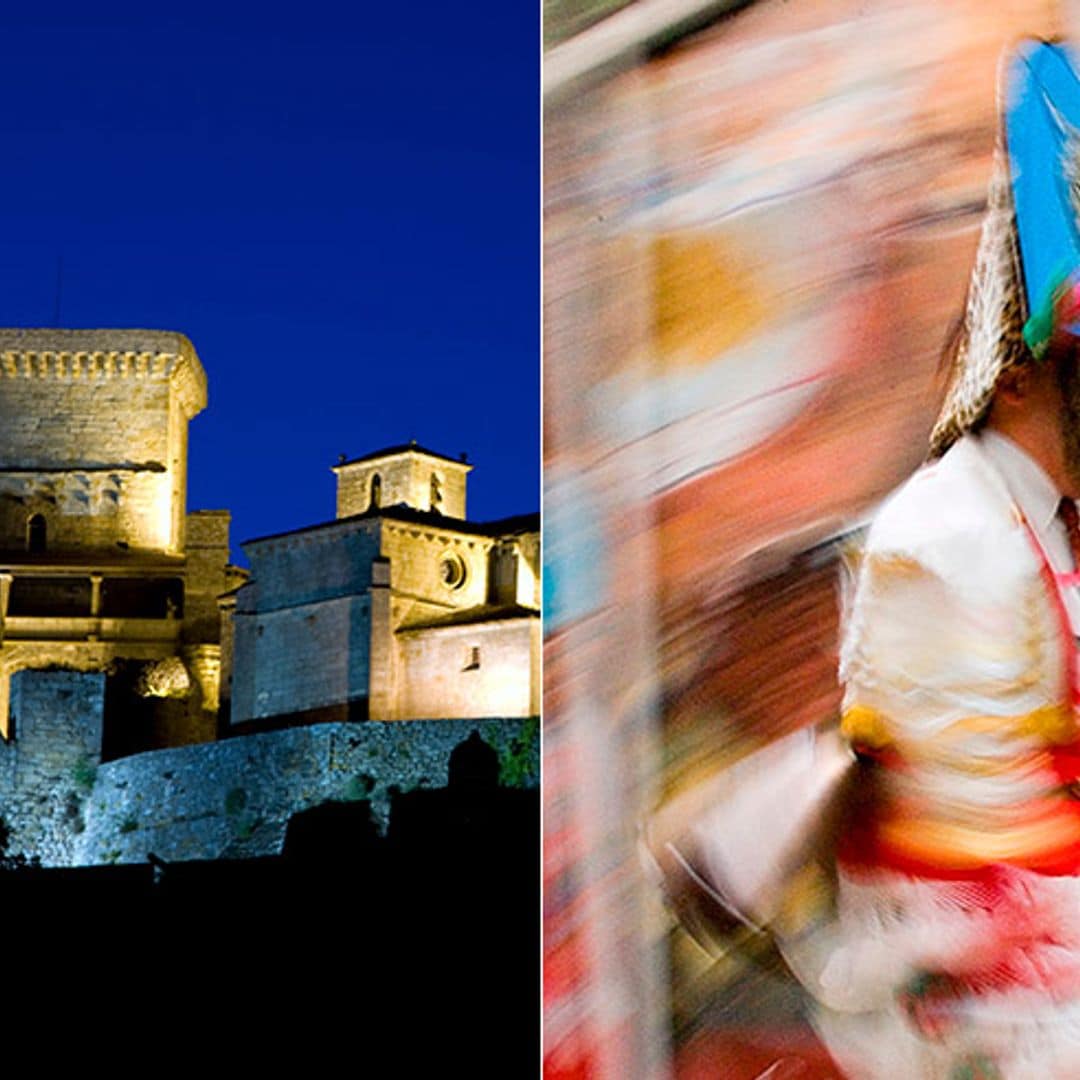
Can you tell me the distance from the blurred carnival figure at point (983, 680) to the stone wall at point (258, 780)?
13.9 metres

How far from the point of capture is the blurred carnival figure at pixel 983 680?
276 centimetres

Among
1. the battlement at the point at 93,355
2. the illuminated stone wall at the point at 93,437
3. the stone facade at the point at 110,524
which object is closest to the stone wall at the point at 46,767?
the stone facade at the point at 110,524

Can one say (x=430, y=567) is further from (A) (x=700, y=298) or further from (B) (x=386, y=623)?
(A) (x=700, y=298)

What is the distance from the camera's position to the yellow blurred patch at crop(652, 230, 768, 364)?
3076mm

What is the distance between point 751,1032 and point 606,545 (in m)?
0.85

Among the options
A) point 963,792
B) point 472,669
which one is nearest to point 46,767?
point 472,669

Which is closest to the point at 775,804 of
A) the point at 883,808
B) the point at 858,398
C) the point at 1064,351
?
the point at 883,808

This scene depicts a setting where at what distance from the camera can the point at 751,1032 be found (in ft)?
9.46

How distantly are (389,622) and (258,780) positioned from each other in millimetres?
2402

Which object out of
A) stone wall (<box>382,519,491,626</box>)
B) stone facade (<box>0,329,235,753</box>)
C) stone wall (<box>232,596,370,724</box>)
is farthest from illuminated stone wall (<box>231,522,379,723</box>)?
stone facade (<box>0,329,235,753</box>)

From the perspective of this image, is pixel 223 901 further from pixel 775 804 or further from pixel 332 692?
pixel 775 804

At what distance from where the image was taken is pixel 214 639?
23.1 m

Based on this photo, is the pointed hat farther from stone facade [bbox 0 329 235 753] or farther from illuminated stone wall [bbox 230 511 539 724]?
stone facade [bbox 0 329 235 753]

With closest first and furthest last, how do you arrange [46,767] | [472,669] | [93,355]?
[46,767]
[472,669]
[93,355]
